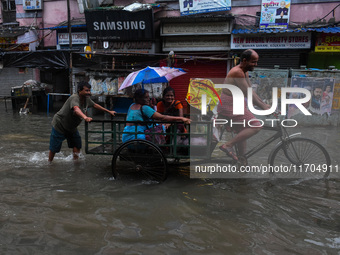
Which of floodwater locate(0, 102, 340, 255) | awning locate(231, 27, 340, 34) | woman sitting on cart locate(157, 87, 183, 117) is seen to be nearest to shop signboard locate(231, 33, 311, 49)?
awning locate(231, 27, 340, 34)

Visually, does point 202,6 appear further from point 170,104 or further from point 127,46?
point 170,104

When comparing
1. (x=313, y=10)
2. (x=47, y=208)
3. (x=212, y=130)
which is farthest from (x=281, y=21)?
(x=47, y=208)

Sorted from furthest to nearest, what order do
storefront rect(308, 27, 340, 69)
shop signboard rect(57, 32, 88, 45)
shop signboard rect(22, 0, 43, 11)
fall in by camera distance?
shop signboard rect(22, 0, 43, 11)
shop signboard rect(57, 32, 88, 45)
storefront rect(308, 27, 340, 69)

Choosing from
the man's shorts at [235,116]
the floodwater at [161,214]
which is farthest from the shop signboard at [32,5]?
the man's shorts at [235,116]

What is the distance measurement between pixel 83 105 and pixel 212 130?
2207 millimetres

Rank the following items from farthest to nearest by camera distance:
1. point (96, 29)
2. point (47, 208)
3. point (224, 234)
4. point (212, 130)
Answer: point (96, 29), point (212, 130), point (47, 208), point (224, 234)

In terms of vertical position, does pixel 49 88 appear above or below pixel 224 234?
above

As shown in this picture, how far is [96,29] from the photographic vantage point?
535 inches

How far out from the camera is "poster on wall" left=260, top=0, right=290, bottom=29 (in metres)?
11.7

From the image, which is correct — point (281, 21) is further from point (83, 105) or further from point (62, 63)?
point (83, 105)

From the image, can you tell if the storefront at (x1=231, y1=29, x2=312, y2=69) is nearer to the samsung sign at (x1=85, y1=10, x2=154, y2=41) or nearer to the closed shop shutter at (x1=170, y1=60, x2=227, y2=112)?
the closed shop shutter at (x1=170, y1=60, x2=227, y2=112)

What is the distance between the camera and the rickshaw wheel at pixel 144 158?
12.7 ft

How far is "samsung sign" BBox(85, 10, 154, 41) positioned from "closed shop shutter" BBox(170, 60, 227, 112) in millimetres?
2190

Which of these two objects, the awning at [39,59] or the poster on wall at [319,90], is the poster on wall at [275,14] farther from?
the awning at [39,59]
